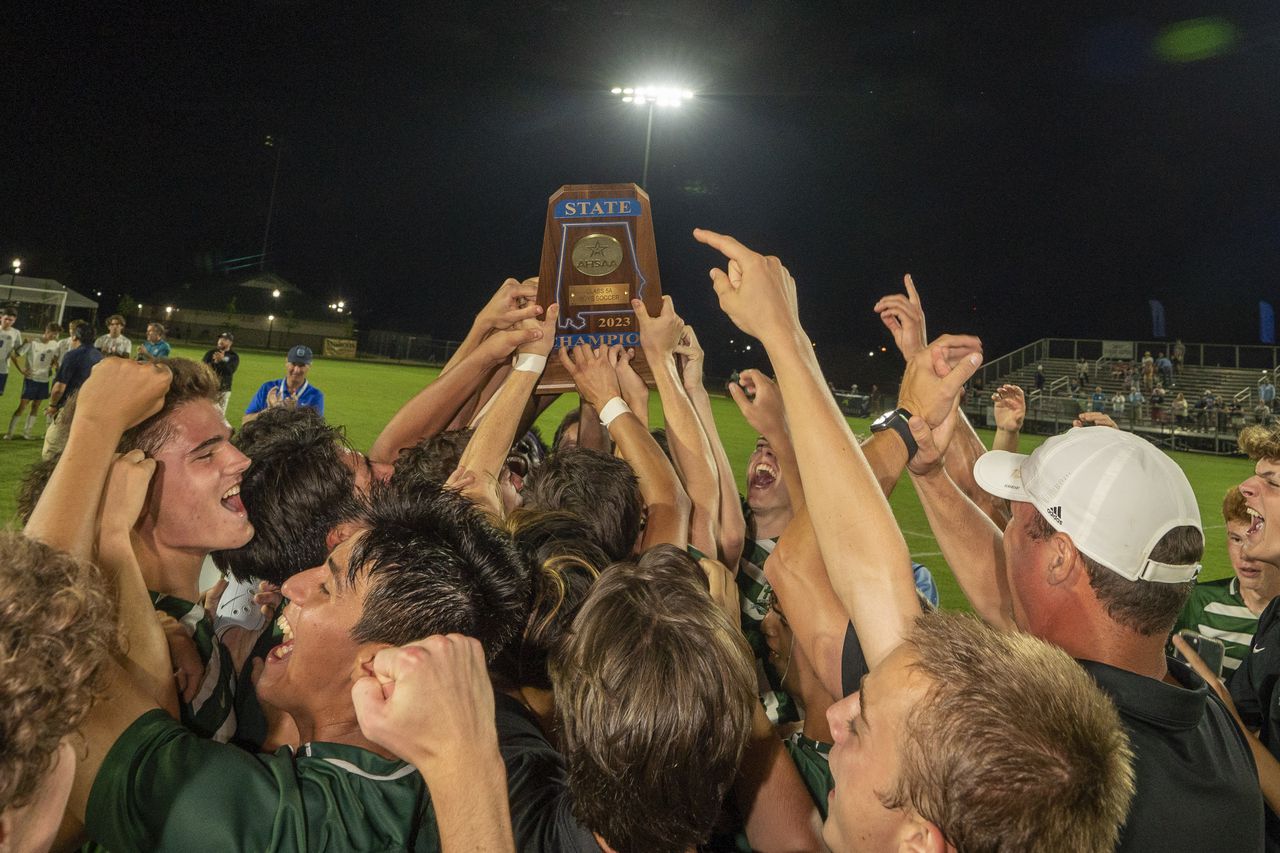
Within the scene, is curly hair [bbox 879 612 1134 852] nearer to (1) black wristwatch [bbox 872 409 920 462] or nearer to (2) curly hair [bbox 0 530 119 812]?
(1) black wristwatch [bbox 872 409 920 462]

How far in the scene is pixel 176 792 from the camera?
4.71 ft

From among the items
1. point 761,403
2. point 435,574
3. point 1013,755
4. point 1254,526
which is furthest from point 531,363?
point 1254,526

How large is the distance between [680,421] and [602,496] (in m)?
0.51

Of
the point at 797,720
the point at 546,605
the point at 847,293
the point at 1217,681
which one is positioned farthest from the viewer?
the point at 847,293

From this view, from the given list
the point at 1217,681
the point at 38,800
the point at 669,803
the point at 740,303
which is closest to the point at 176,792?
the point at 38,800

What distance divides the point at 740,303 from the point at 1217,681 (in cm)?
206

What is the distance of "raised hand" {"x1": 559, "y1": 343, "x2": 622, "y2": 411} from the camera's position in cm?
338

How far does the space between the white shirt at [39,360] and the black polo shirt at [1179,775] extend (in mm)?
16257

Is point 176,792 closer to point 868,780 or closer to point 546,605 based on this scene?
point 546,605

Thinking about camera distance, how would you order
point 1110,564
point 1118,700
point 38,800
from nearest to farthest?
point 38,800 → point 1118,700 → point 1110,564

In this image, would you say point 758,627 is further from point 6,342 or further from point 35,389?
point 6,342

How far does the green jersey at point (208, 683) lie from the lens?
2.17m

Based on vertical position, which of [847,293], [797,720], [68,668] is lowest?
[797,720]

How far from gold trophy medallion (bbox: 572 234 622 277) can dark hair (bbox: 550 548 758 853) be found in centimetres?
184
